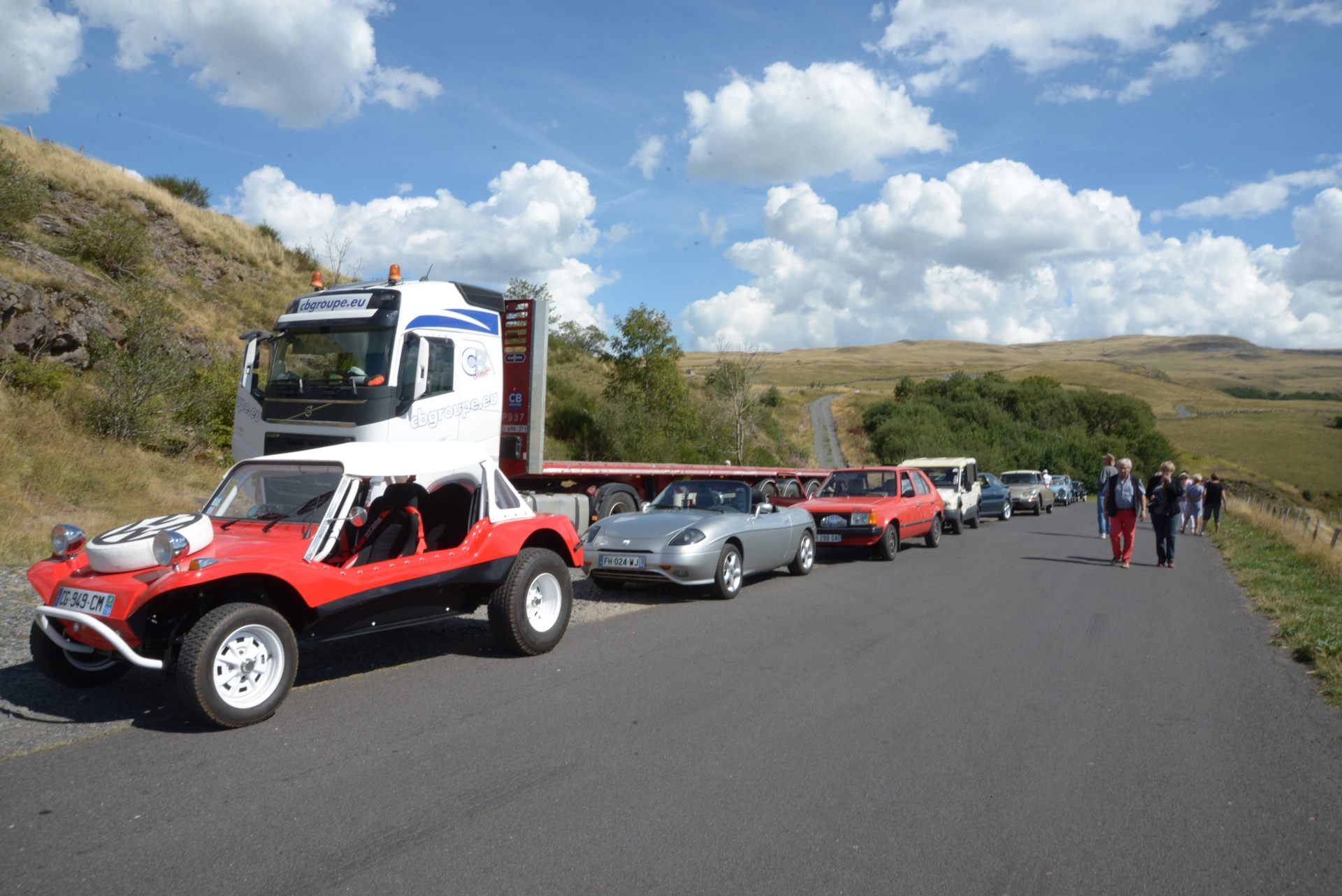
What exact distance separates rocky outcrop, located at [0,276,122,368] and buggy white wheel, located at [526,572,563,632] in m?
12.8

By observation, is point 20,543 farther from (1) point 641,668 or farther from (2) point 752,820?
(2) point 752,820

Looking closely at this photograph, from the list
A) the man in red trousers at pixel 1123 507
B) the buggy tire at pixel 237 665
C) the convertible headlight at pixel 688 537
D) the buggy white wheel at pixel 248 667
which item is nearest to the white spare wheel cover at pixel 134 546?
the buggy tire at pixel 237 665

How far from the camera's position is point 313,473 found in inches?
233

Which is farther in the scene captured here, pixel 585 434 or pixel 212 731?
pixel 585 434

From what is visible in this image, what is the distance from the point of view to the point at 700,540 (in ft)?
30.6

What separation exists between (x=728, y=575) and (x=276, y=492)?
516cm

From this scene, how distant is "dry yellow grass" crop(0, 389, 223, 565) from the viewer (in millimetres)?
10555

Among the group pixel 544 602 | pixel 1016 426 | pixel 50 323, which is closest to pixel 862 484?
pixel 544 602

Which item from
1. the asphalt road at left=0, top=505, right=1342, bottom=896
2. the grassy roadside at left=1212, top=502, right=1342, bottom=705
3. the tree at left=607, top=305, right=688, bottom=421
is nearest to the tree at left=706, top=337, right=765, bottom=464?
the tree at left=607, top=305, right=688, bottom=421

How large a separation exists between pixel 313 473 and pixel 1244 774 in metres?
5.92

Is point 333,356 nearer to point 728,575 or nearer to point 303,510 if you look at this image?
point 303,510

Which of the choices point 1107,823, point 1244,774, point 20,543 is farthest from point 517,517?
point 20,543

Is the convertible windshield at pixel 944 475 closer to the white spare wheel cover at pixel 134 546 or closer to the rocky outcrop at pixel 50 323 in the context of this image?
the white spare wheel cover at pixel 134 546

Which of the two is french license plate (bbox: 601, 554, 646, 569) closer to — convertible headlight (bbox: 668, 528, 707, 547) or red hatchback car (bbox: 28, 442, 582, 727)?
convertible headlight (bbox: 668, 528, 707, 547)
